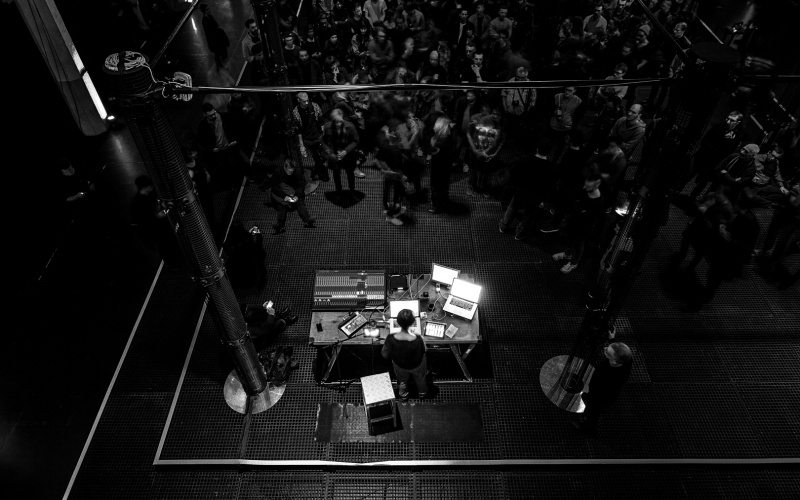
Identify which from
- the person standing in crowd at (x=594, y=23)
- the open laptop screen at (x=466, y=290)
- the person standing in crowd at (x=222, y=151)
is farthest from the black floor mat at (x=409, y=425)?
the person standing in crowd at (x=594, y=23)

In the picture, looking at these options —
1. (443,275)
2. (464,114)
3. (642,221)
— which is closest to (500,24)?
(464,114)

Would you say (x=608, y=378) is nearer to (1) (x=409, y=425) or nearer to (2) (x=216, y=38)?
(1) (x=409, y=425)

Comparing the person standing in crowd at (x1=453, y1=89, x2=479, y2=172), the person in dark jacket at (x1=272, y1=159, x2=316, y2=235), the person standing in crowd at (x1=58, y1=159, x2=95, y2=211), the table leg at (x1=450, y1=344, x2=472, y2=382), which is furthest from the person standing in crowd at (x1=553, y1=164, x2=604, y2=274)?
the person standing in crowd at (x1=58, y1=159, x2=95, y2=211)

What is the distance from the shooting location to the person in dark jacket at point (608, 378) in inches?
210

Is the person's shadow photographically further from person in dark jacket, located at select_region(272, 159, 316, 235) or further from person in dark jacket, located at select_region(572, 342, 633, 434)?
person in dark jacket, located at select_region(572, 342, 633, 434)

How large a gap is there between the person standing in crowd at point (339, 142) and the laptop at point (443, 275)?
3.01m

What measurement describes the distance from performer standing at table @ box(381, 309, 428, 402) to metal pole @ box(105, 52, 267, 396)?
1.81m

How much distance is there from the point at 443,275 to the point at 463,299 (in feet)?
1.52

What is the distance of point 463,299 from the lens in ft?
22.8

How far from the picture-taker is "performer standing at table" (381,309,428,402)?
571 centimetres

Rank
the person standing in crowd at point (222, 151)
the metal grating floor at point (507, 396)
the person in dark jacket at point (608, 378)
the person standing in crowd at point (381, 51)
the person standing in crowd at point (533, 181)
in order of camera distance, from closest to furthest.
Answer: the person in dark jacket at point (608, 378), the metal grating floor at point (507, 396), the person standing in crowd at point (533, 181), the person standing in crowd at point (222, 151), the person standing in crowd at point (381, 51)

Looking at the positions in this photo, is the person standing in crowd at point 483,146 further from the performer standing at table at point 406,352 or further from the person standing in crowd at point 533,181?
the performer standing at table at point 406,352

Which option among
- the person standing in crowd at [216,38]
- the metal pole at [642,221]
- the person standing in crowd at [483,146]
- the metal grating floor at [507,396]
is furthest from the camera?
the person standing in crowd at [216,38]

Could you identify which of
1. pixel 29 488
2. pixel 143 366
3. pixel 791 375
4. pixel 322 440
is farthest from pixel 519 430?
pixel 29 488
